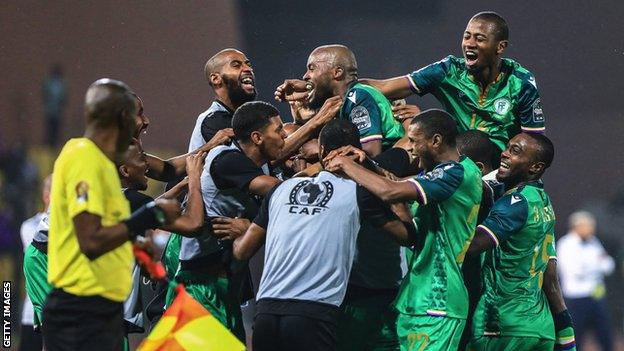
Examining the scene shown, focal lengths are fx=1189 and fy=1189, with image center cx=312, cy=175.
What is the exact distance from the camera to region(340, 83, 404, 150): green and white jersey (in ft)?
21.8

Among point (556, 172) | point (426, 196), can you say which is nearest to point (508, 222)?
point (426, 196)

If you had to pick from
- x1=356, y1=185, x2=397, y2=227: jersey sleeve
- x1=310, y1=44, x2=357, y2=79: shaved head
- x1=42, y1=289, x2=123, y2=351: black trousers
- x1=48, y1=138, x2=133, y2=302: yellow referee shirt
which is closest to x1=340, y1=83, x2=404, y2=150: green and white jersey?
x1=310, y1=44, x2=357, y2=79: shaved head

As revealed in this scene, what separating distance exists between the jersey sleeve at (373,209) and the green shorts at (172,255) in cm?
158

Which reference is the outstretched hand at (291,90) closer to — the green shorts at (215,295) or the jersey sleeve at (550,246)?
the green shorts at (215,295)

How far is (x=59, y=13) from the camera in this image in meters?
13.6

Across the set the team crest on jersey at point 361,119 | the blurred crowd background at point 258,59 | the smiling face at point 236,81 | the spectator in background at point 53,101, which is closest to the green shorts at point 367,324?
the team crest on jersey at point 361,119

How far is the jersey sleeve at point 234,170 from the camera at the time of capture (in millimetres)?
6293

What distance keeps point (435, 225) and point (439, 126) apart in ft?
1.65

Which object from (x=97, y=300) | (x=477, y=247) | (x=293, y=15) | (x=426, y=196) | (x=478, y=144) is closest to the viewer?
(x=97, y=300)

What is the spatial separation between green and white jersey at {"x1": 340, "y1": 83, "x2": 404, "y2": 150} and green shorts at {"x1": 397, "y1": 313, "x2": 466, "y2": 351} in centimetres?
121

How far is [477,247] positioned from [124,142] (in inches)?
86.3

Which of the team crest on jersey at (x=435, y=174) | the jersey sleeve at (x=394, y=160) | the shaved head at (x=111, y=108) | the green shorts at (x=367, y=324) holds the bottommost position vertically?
the green shorts at (x=367, y=324)

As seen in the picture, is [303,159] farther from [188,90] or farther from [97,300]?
[188,90]

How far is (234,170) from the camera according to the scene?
249 inches
